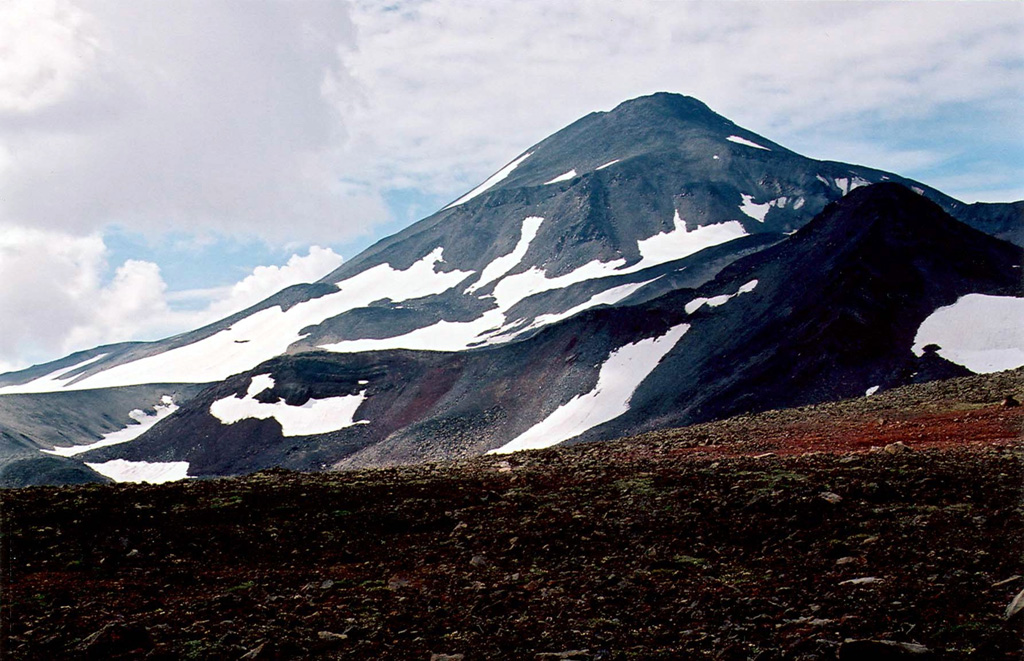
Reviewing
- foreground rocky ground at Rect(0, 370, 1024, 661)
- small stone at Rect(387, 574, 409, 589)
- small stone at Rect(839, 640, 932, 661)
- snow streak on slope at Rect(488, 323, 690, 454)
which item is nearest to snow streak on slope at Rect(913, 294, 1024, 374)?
snow streak on slope at Rect(488, 323, 690, 454)

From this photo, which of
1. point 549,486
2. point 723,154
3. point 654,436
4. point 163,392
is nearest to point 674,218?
point 723,154

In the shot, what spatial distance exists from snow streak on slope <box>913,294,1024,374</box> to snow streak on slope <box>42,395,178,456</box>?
4258 inches

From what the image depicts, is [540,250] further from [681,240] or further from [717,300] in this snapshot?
[717,300]

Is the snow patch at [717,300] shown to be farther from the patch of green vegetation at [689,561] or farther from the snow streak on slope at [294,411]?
the patch of green vegetation at [689,561]

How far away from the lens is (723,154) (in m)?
193

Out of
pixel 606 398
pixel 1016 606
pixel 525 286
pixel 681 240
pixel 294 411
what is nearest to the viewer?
pixel 1016 606

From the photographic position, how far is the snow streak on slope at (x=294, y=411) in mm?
88938

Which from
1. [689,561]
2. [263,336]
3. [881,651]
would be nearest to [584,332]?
[689,561]

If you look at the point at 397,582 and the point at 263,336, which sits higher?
the point at 263,336

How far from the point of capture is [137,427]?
149 meters

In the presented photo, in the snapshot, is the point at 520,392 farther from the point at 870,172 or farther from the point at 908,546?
the point at 870,172

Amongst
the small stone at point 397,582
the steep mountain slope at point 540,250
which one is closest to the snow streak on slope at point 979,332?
the small stone at point 397,582

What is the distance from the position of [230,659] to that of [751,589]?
5.43 metres

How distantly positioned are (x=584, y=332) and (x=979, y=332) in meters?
32.5
